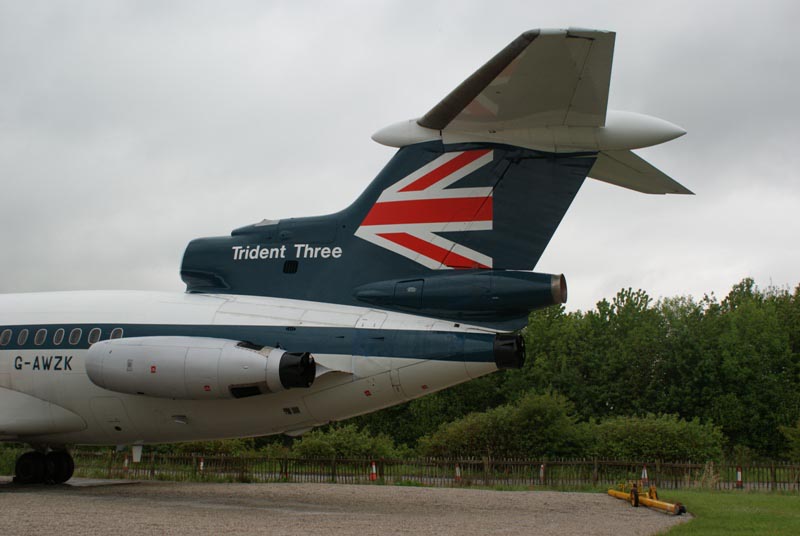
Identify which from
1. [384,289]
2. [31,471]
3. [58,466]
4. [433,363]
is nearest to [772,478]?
[433,363]

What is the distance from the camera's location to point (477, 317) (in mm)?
12391

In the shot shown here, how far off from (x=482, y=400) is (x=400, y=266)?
37198 millimetres

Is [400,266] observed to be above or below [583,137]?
below

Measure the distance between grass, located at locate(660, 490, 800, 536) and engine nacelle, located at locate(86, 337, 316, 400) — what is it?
592 centimetres

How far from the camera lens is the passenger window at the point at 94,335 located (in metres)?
14.6

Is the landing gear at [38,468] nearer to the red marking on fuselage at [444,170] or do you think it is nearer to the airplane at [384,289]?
the airplane at [384,289]

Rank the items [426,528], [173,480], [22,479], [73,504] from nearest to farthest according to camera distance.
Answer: [426,528] → [73,504] → [22,479] → [173,480]

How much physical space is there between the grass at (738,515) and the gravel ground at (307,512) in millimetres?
493

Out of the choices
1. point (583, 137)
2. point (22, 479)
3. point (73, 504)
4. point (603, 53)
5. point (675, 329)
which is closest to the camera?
point (603, 53)

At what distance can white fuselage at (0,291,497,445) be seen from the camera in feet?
41.1

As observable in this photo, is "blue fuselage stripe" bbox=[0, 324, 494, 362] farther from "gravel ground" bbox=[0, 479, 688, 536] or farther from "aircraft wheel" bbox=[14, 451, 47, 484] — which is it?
"aircraft wheel" bbox=[14, 451, 47, 484]

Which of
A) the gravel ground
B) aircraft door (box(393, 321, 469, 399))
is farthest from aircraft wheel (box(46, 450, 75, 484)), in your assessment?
aircraft door (box(393, 321, 469, 399))

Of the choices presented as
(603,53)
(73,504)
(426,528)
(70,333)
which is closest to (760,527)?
(426,528)

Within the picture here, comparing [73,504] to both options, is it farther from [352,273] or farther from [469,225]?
[469,225]
